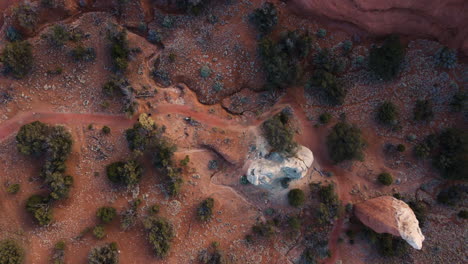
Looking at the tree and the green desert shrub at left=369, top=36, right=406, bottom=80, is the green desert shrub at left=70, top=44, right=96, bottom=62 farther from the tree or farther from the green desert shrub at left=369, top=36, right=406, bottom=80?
the green desert shrub at left=369, top=36, right=406, bottom=80

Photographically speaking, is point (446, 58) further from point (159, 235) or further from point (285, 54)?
point (159, 235)

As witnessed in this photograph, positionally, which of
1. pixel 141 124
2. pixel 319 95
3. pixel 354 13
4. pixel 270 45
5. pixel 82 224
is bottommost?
pixel 82 224

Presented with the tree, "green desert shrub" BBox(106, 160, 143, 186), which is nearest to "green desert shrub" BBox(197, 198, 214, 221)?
"green desert shrub" BBox(106, 160, 143, 186)

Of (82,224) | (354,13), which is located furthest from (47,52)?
(354,13)

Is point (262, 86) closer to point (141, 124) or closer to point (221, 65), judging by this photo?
point (221, 65)

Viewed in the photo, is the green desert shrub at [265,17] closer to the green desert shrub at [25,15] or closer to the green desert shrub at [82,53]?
the green desert shrub at [82,53]

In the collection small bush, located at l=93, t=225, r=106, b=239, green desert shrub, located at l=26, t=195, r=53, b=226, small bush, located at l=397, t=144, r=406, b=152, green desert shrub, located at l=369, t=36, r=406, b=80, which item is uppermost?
green desert shrub, located at l=369, t=36, r=406, b=80

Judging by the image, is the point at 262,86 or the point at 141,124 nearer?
the point at 141,124
